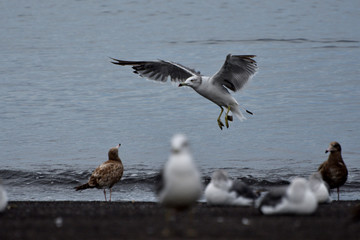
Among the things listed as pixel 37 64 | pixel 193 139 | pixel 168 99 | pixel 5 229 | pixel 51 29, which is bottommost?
pixel 5 229

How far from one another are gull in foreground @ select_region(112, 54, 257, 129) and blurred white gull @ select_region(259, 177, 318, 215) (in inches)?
231

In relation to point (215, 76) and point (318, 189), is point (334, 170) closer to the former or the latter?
point (318, 189)

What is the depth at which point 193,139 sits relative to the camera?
15.9 m

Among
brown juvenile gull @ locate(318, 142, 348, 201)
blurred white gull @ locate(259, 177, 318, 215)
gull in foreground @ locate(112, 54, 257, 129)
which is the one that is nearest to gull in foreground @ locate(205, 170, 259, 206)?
blurred white gull @ locate(259, 177, 318, 215)

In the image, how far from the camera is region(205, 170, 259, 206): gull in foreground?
24.3 feet

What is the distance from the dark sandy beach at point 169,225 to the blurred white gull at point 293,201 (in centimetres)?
8

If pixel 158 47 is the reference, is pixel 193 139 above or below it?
below

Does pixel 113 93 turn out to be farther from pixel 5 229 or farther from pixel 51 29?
pixel 51 29

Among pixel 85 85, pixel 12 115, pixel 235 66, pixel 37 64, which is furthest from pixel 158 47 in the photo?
pixel 235 66

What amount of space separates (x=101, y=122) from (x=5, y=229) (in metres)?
12.4

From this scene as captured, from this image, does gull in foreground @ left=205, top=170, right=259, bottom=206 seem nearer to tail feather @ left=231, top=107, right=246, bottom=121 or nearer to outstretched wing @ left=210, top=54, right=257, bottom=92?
outstretched wing @ left=210, top=54, right=257, bottom=92

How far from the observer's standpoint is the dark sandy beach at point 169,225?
526 cm

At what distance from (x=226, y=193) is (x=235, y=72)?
5.73m

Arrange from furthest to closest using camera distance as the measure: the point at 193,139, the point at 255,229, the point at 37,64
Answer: the point at 37,64 < the point at 193,139 < the point at 255,229
